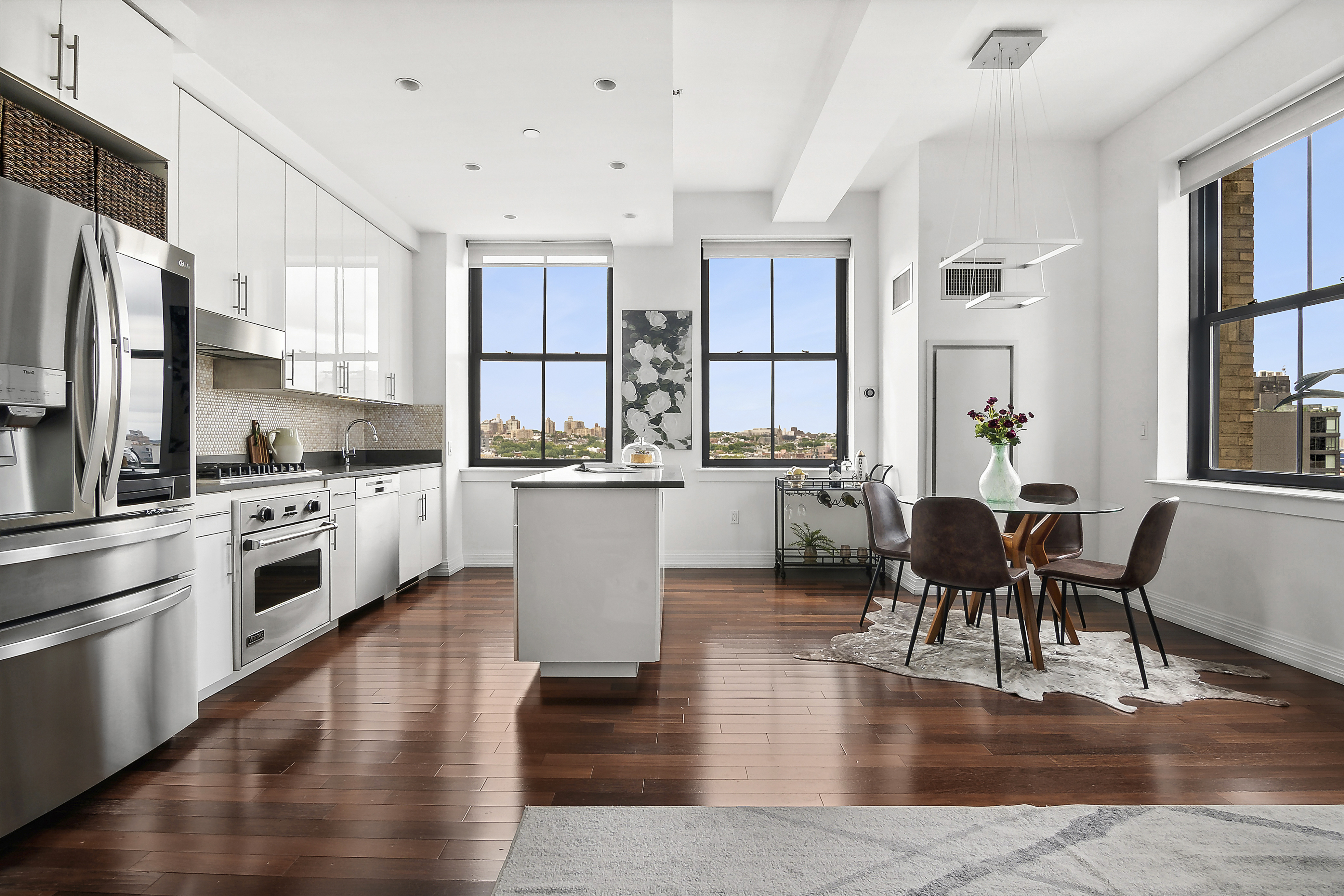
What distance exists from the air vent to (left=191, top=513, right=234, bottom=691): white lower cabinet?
4.44 m

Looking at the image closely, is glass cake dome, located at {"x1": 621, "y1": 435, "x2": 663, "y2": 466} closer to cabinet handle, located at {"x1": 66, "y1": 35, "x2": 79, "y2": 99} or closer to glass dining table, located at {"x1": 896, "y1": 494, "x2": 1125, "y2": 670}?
glass dining table, located at {"x1": 896, "y1": 494, "x2": 1125, "y2": 670}

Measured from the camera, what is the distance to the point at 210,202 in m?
3.06

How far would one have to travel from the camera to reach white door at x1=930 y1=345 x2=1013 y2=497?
469cm

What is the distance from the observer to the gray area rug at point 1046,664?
9.33 feet

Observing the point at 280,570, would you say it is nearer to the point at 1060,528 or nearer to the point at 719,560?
the point at 719,560

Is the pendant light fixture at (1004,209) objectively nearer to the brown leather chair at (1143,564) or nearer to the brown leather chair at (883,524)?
the brown leather chair at (883,524)

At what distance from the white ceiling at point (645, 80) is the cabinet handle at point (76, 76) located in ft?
1.75

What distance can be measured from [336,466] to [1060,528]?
481 cm

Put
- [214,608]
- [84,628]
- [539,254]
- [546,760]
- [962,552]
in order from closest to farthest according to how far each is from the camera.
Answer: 1. [84,628]
2. [546,760]
3. [214,608]
4. [962,552]
5. [539,254]

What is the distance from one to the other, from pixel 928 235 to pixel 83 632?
4.86m

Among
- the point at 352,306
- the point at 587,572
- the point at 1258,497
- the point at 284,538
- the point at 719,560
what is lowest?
the point at 719,560

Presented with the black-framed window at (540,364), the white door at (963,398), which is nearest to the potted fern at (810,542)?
the white door at (963,398)

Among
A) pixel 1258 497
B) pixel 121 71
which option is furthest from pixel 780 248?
pixel 121 71

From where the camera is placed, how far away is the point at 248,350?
3.24 metres
